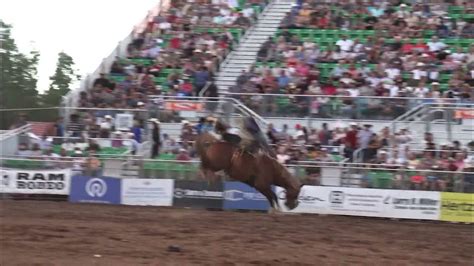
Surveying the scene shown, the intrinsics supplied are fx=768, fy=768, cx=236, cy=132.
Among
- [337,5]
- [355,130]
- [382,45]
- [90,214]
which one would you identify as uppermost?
[337,5]

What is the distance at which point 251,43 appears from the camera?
26703mm

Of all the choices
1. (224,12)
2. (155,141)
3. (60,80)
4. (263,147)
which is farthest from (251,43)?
(263,147)

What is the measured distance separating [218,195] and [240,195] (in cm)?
58

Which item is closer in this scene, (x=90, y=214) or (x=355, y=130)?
(x=90, y=214)

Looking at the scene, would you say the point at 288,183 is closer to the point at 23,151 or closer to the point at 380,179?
the point at 380,179

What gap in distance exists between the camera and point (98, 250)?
11500 millimetres

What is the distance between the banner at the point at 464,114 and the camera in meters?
19.5

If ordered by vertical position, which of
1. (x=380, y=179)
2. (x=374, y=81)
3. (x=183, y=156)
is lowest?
(x=380, y=179)

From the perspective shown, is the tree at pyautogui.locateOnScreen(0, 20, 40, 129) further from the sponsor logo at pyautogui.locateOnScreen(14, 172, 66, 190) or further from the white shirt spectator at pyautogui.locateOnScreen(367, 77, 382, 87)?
the white shirt spectator at pyautogui.locateOnScreen(367, 77, 382, 87)

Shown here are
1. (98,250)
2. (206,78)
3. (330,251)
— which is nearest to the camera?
(98,250)

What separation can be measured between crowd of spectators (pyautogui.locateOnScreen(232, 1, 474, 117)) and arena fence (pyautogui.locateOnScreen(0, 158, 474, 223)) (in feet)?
10.4

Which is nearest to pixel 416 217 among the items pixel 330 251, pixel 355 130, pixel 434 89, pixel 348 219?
pixel 348 219

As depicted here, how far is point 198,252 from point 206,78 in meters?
12.3

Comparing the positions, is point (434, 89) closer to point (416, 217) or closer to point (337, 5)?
point (416, 217)
